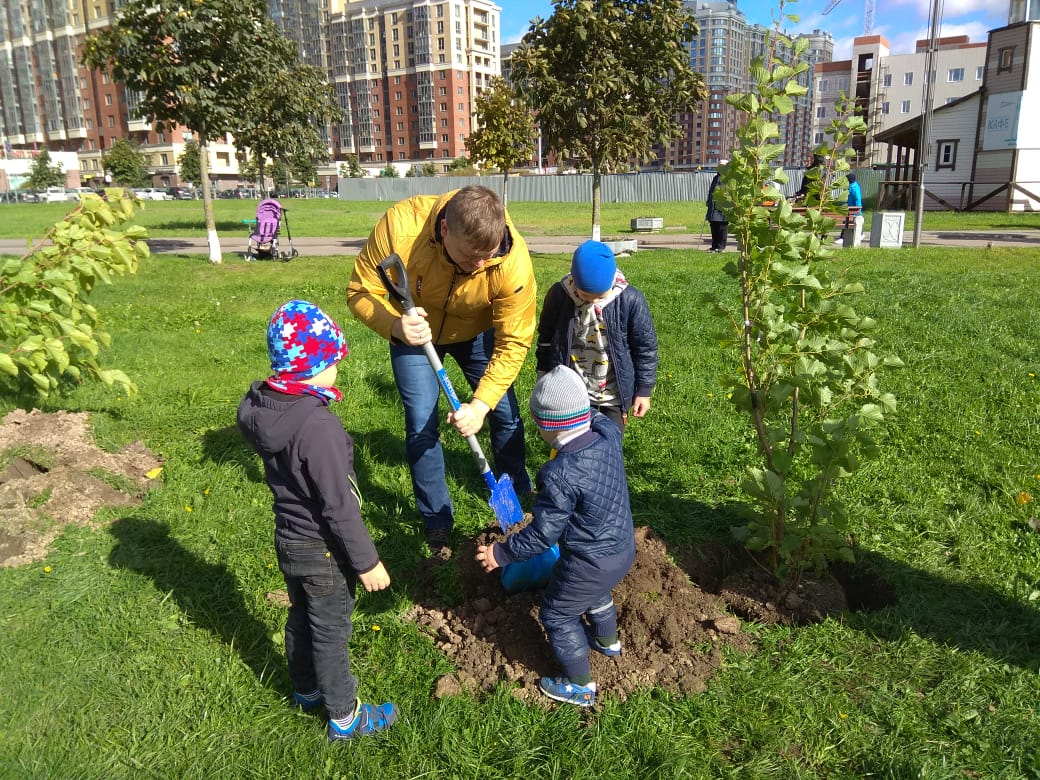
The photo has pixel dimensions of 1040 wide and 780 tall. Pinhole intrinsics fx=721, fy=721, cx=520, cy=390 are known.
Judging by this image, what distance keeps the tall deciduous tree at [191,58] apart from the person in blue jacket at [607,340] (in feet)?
37.3

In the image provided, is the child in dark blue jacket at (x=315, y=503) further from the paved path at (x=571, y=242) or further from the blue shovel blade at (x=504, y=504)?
the paved path at (x=571, y=242)

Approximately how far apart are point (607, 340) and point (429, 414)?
0.97 m

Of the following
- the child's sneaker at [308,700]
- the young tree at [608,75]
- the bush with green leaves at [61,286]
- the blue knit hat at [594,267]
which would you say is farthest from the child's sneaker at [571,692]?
the young tree at [608,75]

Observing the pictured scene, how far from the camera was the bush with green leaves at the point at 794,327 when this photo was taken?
2750 mm

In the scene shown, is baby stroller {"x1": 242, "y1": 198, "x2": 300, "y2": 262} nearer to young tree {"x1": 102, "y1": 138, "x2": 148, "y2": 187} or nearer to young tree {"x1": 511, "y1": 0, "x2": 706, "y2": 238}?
young tree {"x1": 511, "y1": 0, "x2": 706, "y2": 238}

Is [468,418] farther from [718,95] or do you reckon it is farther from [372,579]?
[718,95]

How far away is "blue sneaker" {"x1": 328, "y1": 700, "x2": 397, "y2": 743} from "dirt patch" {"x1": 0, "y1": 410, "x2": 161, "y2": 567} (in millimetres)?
2106

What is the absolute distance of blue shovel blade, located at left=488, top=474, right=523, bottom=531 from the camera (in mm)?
3236

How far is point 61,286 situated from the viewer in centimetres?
449

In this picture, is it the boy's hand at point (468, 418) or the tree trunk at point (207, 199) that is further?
the tree trunk at point (207, 199)

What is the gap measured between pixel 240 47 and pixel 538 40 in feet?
18.8

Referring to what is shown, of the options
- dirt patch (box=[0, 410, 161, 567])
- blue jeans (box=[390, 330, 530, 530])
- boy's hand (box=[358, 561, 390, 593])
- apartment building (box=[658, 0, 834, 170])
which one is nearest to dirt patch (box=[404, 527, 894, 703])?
blue jeans (box=[390, 330, 530, 530])

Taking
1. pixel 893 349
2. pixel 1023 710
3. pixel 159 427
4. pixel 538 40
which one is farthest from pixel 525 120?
pixel 1023 710

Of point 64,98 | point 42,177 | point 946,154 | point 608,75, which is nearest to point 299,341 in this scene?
point 608,75
